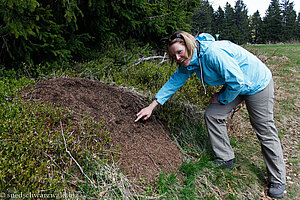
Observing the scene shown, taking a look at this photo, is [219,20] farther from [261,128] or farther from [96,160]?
[96,160]

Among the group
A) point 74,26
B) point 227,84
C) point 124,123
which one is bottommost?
point 124,123

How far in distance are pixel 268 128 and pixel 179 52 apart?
149 centimetres

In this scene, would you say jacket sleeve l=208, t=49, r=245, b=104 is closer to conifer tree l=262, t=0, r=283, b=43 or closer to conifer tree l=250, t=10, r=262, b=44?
conifer tree l=262, t=0, r=283, b=43

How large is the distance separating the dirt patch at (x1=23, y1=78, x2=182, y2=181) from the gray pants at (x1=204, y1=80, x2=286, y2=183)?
0.58 metres

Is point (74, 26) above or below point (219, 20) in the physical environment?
below

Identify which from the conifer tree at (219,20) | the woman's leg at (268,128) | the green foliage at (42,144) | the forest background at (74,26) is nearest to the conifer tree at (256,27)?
the conifer tree at (219,20)

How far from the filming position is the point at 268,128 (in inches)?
109

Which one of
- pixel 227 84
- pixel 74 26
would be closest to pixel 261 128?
pixel 227 84

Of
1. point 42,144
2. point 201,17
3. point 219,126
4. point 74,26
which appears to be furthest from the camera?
point 201,17

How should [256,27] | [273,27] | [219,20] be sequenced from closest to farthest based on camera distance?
[219,20]
[273,27]
[256,27]

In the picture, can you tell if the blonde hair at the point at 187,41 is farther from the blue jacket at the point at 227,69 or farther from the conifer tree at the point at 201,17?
the conifer tree at the point at 201,17

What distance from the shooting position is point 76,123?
239 centimetres

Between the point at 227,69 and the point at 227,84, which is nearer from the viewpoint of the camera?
the point at 227,69

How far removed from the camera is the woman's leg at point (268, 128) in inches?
107
